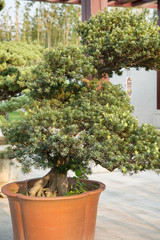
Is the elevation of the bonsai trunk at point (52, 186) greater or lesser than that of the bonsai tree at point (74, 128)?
lesser

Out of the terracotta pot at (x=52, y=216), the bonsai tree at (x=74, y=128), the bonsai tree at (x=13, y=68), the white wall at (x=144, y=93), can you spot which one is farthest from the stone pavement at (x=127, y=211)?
the white wall at (x=144, y=93)

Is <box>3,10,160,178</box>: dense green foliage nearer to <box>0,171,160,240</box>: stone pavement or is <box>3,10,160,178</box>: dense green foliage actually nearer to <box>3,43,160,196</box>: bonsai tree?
<box>3,43,160,196</box>: bonsai tree

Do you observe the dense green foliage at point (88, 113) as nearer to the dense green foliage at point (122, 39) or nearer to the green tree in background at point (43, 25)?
the dense green foliage at point (122, 39)

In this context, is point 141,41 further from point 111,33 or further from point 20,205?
point 20,205

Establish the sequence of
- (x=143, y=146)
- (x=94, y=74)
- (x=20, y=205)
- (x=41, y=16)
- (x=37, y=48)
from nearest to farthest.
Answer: (x=143, y=146) < (x=20, y=205) < (x=94, y=74) < (x=37, y=48) < (x=41, y=16)

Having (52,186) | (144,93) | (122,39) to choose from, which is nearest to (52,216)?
(52,186)

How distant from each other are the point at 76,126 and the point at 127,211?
4.73 ft

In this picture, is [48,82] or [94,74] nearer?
[48,82]

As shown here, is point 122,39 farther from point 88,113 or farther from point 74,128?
point 74,128

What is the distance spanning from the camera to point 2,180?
3223 mm

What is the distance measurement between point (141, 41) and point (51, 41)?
1389cm

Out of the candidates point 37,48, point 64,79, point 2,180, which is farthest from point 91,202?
point 37,48

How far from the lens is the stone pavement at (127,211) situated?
91.1 inches

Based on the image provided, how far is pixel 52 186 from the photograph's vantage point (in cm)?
198
